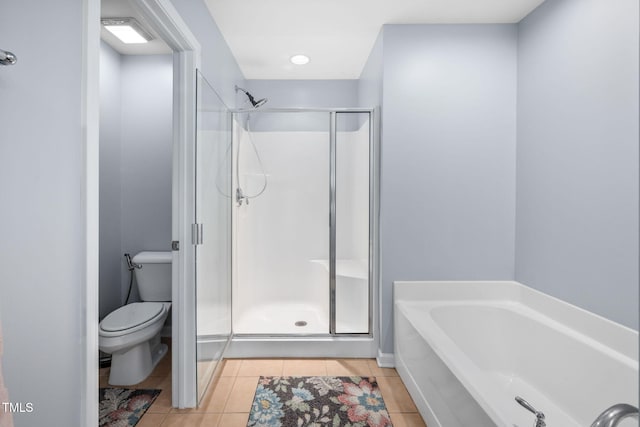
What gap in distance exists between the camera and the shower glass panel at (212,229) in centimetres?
182

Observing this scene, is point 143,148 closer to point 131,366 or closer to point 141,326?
point 141,326

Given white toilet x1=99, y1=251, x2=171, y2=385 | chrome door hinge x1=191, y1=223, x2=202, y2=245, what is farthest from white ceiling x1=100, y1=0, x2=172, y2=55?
white toilet x1=99, y1=251, x2=171, y2=385

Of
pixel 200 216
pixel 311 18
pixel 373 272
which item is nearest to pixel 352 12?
pixel 311 18

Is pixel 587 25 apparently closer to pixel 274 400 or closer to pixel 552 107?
pixel 552 107

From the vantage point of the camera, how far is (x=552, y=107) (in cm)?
194

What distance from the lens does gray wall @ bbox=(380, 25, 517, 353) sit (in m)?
2.30

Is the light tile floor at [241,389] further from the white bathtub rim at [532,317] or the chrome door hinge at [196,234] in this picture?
the chrome door hinge at [196,234]

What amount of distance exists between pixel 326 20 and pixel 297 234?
1611mm

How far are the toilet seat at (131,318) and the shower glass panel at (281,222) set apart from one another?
58 centimetres

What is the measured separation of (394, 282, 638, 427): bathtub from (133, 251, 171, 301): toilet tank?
1717 millimetres

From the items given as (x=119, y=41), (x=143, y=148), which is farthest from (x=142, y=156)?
(x=119, y=41)

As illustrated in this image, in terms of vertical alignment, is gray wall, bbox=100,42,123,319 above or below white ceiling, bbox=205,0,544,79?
below

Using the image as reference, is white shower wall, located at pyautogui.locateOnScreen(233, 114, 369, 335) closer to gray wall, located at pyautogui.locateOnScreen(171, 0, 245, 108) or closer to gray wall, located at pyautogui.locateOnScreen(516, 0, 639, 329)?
gray wall, located at pyautogui.locateOnScreen(171, 0, 245, 108)

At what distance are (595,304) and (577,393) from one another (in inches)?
17.3
